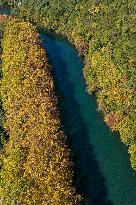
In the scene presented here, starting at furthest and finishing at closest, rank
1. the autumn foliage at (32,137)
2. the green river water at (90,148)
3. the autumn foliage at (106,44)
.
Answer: the autumn foliage at (106,44) < the green river water at (90,148) < the autumn foliage at (32,137)

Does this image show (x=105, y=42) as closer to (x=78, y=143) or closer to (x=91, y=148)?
(x=78, y=143)

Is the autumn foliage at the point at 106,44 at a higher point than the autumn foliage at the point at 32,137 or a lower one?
higher

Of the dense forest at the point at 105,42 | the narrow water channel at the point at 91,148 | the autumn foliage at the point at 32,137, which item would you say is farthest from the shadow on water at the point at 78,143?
the dense forest at the point at 105,42

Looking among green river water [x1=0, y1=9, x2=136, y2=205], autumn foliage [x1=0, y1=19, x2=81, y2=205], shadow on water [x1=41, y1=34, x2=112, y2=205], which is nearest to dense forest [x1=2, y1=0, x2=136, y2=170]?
green river water [x1=0, y1=9, x2=136, y2=205]

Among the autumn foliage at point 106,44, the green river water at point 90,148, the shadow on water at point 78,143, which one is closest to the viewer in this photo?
the shadow on water at point 78,143

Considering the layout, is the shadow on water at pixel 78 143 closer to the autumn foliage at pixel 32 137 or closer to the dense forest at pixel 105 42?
the autumn foliage at pixel 32 137

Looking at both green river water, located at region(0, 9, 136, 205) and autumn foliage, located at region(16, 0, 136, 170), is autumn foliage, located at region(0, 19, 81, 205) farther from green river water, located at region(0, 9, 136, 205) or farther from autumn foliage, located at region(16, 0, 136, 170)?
autumn foliage, located at region(16, 0, 136, 170)

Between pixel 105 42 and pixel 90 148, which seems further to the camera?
pixel 105 42

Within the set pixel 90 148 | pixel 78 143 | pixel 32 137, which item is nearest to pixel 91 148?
pixel 90 148
